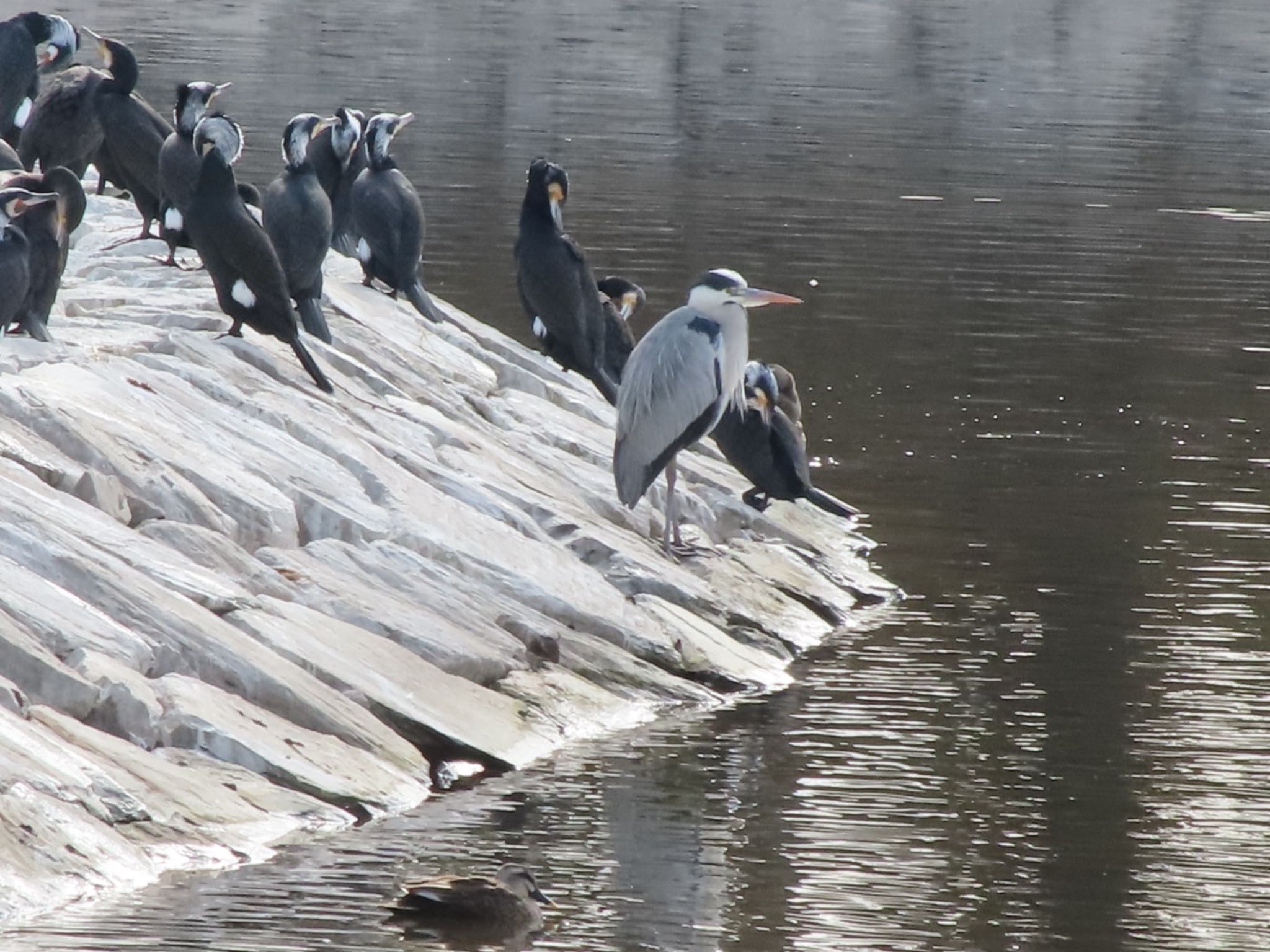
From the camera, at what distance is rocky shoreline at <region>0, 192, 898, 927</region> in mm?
10055

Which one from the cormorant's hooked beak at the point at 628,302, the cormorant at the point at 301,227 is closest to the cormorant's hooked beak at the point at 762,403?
the cormorant's hooked beak at the point at 628,302

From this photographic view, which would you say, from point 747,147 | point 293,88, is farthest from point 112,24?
point 747,147

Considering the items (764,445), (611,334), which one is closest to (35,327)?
(764,445)

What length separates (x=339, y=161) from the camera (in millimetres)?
19594

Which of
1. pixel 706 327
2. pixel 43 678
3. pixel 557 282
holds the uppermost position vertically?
pixel 706 327

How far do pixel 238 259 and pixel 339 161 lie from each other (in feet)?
15.3

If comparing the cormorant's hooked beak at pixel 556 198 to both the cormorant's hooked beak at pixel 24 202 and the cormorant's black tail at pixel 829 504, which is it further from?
the cormorant's hooked beak at pixel 24 202

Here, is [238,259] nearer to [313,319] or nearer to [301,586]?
[313,319]

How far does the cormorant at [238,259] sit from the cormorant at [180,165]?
741 mm

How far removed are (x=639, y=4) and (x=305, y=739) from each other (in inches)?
2651

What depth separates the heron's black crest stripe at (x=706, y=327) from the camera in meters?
15.0

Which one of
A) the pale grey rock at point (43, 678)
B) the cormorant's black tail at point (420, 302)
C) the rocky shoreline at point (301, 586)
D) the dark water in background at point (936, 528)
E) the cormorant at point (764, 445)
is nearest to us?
the dark water in background at point (936, 528)

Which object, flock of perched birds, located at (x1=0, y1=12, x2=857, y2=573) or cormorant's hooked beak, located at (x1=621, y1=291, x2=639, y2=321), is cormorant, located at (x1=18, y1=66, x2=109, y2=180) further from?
cormorant's hooked beak, located at (x1=621, y1=291, x2=639, y2=321)

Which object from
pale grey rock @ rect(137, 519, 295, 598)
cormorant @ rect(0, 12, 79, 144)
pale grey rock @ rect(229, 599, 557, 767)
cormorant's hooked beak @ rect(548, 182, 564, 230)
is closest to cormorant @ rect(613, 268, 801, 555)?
cormorant's hooked beak @ rect(548, 182, 564, 230)
